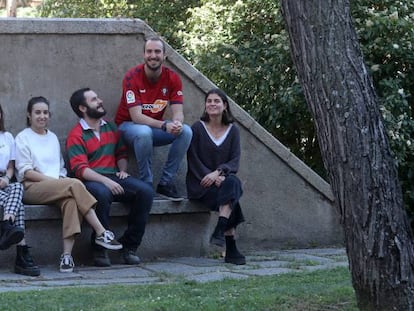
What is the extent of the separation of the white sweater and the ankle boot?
713 mm

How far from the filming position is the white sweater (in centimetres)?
787

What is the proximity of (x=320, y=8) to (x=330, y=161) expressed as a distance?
857mm

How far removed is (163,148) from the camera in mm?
9062

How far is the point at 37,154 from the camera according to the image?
7.93 meters

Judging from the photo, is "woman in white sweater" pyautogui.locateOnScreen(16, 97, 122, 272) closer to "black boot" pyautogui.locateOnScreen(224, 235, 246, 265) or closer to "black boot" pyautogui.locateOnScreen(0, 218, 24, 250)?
"black boot" pyautogui.locateOnScreen(0, 218, 24, 250)

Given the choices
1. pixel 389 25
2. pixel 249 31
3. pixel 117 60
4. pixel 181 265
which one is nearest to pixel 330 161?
pixel 181 265

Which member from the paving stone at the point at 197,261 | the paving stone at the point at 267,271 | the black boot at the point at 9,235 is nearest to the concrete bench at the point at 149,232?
the paving stone at the point at 197,261

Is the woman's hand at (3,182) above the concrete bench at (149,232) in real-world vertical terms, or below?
above

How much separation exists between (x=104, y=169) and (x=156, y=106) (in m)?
0.83

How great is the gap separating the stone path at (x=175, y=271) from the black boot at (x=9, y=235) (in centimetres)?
26

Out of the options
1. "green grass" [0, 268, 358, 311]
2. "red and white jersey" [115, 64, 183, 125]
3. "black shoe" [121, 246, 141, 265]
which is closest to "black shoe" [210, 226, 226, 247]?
"black shoe" [121, 246, 141, 265]

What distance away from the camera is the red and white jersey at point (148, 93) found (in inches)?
336

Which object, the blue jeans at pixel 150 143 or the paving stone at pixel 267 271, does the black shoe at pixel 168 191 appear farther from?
the paving stone at pixel 267 271

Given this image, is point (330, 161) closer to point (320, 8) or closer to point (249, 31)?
point (320, 8)
